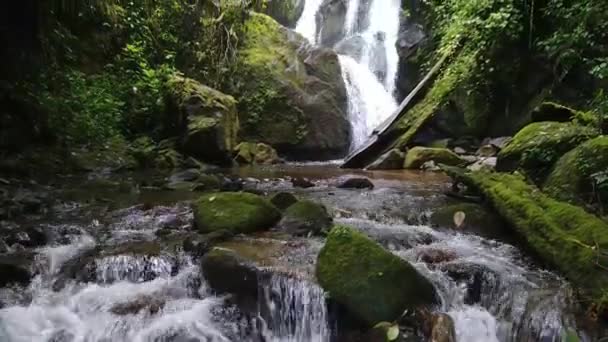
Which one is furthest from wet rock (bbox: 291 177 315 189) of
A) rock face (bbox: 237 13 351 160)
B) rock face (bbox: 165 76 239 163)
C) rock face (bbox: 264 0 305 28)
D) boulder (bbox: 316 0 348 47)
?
rock face (bbox: 264 0 305 28)

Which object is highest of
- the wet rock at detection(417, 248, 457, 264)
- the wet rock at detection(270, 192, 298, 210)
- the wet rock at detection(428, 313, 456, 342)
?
the wet rock at detection(270, 192, 298, 210)

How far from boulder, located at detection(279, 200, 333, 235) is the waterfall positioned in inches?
336

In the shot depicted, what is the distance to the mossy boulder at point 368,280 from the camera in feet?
12.7

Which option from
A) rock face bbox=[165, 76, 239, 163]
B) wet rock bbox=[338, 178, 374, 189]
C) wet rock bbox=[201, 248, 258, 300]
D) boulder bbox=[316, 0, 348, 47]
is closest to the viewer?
wet rock bbox=[201, 248, 258, 300]

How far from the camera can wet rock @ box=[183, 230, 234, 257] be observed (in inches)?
188

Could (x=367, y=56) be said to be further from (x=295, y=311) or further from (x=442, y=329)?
(x=442, y=329)

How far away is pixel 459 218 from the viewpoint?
5.71m

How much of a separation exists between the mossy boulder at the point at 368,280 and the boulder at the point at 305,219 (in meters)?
→ 1.22

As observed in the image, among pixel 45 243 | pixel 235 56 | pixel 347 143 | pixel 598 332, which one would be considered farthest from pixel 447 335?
pixel 235 56

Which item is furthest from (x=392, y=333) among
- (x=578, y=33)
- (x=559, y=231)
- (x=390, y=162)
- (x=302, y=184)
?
(x=390, y=162)

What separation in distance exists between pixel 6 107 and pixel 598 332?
26.9ft

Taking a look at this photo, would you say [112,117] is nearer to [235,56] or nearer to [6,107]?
[6,107]

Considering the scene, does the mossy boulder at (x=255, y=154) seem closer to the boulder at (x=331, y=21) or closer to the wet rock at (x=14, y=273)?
the wet rock at (x=14, y=273)

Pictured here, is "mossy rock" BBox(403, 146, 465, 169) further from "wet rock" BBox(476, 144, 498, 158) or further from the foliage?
the foliage
